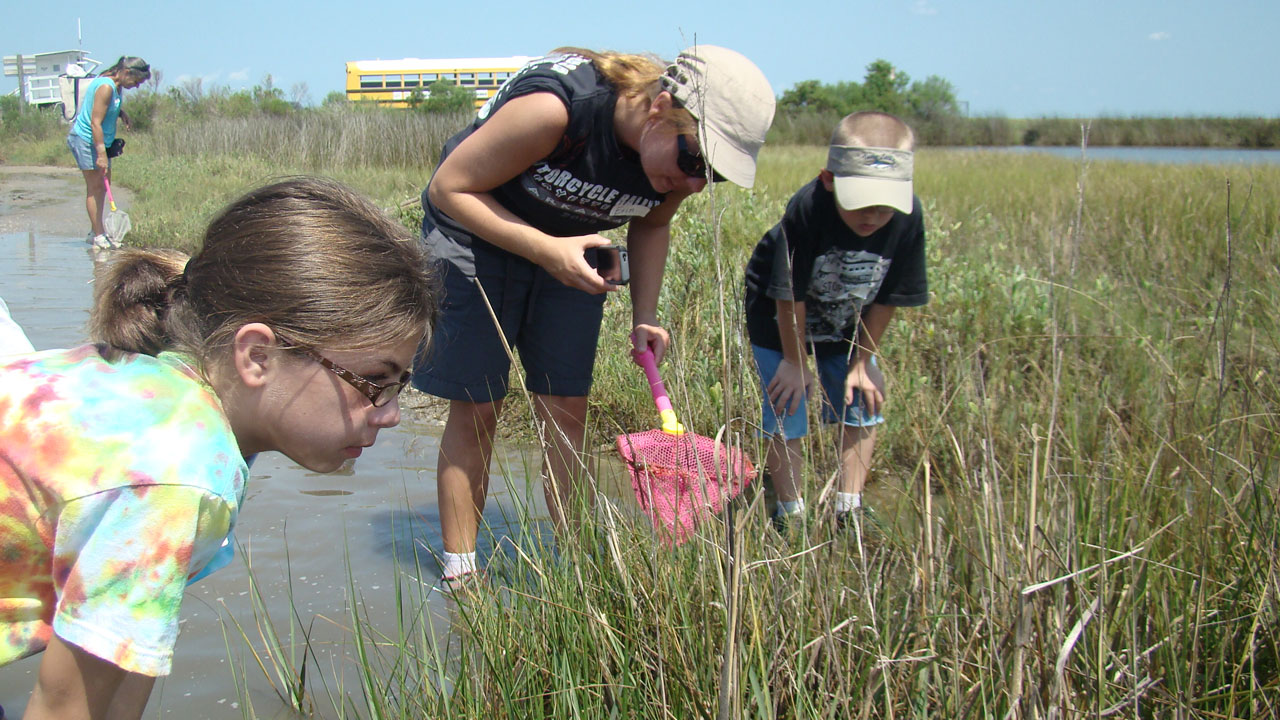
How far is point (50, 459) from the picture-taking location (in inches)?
47.8

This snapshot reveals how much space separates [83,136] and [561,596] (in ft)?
27.5

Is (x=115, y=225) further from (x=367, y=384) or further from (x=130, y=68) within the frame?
(x=367, y=384)

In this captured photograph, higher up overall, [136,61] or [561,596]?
[136,61]

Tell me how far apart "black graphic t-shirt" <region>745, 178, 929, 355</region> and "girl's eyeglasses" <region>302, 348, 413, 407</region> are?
1.66 m

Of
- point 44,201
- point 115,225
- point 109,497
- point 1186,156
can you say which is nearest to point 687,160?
point 109,497

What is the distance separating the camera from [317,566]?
9.41ft

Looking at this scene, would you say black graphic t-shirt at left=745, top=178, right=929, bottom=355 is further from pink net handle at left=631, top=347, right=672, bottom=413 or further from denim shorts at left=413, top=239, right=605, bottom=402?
denim shorts at left=413, top=239, right=605, bottom=402

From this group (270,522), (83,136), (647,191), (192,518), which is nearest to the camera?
(192,518)

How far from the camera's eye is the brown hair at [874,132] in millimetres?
2923

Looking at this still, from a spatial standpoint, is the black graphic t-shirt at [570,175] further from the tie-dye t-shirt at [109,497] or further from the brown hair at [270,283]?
the tie-dye t-shirt at [109,497]

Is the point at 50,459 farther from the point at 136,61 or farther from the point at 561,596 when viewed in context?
the point at 136,61

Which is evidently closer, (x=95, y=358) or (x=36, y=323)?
(x=95, y=358)

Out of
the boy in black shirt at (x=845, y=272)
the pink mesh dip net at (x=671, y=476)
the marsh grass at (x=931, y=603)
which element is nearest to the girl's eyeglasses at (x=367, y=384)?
the marsh grass at (x=931, y=603)

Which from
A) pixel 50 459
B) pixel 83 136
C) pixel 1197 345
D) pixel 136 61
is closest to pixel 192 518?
pixel 50 459
